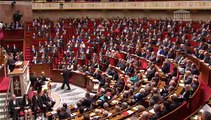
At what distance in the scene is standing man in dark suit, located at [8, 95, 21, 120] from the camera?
9.65m

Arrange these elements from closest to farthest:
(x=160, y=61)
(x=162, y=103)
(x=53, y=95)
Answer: (x=162, y=103) < (x=160, y=61) < (x=53, y=95)

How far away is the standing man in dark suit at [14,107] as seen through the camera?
9.65 metres

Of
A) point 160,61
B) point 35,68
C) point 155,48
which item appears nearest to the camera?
point 160,61

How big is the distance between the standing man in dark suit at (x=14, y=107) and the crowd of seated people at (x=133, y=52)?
1977 millimetres

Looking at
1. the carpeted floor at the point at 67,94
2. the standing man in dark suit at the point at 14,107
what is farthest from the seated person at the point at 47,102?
the carpeted floor at the point at 67,94

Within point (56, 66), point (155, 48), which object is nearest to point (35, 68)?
point (56, 66)

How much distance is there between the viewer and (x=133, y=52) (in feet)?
49.4

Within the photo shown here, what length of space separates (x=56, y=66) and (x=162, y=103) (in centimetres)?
1003

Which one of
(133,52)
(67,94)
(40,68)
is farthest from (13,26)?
(133,52)

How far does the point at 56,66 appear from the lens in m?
16.4

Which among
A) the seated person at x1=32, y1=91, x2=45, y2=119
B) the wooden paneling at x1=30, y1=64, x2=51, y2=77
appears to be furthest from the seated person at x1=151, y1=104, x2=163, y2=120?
the wooden paneling at x1=30, y1=64, x2=51, y2=77

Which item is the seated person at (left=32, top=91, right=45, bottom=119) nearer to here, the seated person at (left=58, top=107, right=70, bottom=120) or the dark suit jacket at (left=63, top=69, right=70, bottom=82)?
the seated person at (left=58, top=107, right=70, bottom=120)

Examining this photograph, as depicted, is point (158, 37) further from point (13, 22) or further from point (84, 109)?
point (13, 22)

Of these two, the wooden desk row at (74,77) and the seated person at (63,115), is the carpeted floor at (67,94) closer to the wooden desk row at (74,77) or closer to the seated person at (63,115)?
the wooden desk row at (74,77)
